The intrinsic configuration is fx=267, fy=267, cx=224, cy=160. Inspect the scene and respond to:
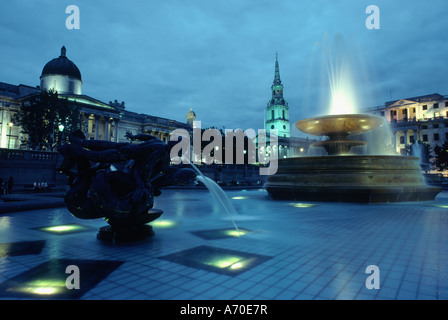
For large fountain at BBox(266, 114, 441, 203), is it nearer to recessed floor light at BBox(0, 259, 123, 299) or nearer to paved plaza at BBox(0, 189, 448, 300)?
paved plaza at BBox(0, 189, 448, 300)

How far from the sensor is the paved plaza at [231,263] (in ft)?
10.9

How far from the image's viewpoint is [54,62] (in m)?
59.0

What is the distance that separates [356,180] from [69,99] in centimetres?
5655

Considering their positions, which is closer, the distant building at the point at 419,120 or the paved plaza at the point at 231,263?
the paved plaza at the point at 231,263

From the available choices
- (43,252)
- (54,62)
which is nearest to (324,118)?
(43,252)

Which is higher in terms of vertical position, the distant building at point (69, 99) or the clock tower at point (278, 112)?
the clock tower at point (278, 112)

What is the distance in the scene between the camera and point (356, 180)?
13.9 meters

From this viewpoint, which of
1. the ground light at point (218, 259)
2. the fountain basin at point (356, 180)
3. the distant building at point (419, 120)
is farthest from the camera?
the distant building at point (419, 120)

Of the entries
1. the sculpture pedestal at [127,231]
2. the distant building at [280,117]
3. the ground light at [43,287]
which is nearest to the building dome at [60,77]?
the sculpture pedestal at [127,231]

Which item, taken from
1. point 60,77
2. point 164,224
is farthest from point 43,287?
point 60,77

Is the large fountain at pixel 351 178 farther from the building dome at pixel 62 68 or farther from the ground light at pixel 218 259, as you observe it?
the building dome at pixel 62 68

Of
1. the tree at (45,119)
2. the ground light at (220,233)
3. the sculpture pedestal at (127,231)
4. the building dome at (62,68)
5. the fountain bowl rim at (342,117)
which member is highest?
the building dome at (62,68)
